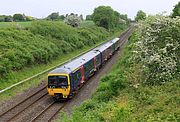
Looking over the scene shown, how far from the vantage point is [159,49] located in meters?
20.9

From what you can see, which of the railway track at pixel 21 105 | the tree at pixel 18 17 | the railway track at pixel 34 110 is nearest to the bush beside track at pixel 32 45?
the railway track at pixel 21 105

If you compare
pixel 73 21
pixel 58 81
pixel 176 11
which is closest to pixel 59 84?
pixel 58 81

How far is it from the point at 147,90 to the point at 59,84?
7.58 meters

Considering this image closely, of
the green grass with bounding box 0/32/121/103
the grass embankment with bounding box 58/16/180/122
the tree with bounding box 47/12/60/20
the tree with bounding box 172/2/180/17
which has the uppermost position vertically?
the tree with bounding box 172/2/180/17

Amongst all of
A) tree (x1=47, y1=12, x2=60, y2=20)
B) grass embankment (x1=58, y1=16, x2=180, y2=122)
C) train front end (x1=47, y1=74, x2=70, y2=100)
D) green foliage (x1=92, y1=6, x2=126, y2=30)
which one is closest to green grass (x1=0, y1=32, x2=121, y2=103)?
train front end (x1=47, y1=74, x2=70, y2=100)

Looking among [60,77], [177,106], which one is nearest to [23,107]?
[60,77]

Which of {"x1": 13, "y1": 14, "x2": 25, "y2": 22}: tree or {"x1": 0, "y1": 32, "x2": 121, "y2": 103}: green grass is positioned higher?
{"x1": 13, "y1": 14, "x2": 25, "y2": 22}: tree

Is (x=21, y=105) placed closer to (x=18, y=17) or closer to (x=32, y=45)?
(x=32, y=45)

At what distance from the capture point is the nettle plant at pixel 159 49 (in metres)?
20.1

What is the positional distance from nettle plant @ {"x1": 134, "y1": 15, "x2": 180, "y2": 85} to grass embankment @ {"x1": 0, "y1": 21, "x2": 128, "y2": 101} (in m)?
11.3

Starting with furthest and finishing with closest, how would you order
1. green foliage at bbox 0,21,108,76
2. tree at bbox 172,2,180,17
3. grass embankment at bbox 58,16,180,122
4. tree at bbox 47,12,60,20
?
tree at bbox 47,12,60,20, tree at bbox 172,2,180,17, green foliage at bbox 0,21,108,76, grass embankment at bbox 58,16,180,122

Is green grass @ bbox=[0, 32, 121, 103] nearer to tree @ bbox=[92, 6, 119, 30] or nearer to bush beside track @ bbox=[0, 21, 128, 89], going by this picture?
bush beside track @ bbox=[0, 21, 128, 89]

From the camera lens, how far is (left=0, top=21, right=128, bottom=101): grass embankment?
31.3 metres

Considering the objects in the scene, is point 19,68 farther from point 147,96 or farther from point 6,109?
point 147,96
